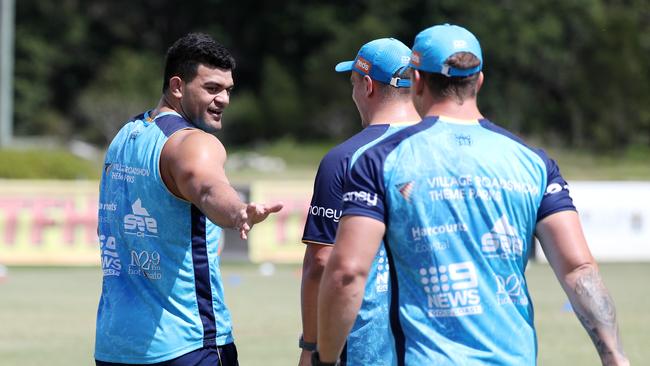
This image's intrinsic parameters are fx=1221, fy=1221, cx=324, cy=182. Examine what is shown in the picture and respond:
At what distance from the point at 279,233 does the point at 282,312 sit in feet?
18.7

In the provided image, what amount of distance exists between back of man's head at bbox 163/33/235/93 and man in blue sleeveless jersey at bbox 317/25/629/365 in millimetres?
1417

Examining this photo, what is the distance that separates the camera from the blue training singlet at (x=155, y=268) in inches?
206

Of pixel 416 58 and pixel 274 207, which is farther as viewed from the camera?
pixel 274 207

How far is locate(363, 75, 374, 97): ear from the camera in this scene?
556cm

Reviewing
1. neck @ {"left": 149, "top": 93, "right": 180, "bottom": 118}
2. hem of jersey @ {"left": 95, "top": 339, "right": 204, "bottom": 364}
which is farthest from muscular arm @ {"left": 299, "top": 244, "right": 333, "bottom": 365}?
neck @ {"left": 149, "top": 93, "right": 180, "bottom": 118}

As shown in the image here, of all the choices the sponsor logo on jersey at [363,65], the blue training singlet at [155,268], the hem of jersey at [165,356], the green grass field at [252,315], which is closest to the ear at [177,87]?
the blue training singlet at [155,268]

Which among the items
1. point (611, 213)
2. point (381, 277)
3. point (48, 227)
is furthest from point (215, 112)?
point (611, 213)

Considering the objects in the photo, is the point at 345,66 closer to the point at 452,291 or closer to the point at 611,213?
the point at 452,291

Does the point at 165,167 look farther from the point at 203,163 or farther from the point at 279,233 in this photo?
the point at 279,233

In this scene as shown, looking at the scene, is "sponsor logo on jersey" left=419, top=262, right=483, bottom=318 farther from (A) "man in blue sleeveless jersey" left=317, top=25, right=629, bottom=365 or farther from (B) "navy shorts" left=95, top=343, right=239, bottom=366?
(B) "navy shorts" left=95, top=343, right=239, bottom=366

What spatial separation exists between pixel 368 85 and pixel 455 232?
149 centimetres

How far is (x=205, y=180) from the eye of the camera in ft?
16.2

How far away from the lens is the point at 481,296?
14.0 ft

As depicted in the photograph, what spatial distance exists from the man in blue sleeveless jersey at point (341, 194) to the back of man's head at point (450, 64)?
0.94 m
